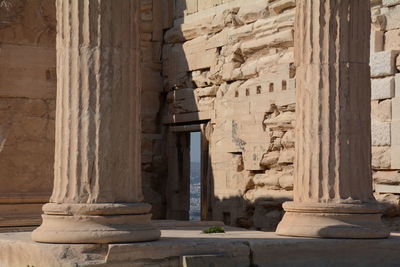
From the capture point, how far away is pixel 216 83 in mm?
18359

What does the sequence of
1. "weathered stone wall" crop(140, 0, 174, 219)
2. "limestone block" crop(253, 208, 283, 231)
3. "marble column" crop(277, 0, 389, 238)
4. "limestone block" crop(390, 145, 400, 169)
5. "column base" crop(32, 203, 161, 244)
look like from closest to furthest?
"column base" crop(32, 203, 161, 244)
"marble column" crop(277, 0, 389, 238)
"limestone block" crop(390, 145, 400, 169)
"limestone block" crop(253, 208, 283, 231)
"weathered stone wall" crop(140, 0, 174, 219)

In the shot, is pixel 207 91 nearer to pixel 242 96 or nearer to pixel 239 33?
pixel 242 96

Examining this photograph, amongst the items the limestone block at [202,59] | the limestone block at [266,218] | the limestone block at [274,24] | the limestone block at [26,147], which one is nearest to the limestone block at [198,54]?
the limestone block at [202,59]

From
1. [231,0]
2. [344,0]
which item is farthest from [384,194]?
[231,0]

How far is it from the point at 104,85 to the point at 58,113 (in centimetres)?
63

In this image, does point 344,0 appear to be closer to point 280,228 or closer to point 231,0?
point 280,228

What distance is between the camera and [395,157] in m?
14.4

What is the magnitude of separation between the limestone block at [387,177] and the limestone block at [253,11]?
162 inches

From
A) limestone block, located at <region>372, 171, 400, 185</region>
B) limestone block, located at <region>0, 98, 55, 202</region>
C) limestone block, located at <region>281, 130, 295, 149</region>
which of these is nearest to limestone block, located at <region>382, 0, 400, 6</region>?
limestone block, located at <region>372, 171, 400, 185</region>

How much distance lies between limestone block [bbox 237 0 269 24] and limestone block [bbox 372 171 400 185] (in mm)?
4119

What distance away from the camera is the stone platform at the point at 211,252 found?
9781 mm

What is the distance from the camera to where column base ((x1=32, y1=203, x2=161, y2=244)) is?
9938mm

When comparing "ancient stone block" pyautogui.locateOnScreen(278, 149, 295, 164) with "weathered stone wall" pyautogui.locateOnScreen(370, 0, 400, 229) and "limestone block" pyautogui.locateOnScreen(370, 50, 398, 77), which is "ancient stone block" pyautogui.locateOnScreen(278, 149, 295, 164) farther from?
"limestone block" pyautogui.locateOnScreen(370, 50, 398, 77)

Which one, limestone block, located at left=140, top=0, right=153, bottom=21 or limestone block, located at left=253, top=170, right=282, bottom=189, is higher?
limestone block, located at left=140, top=0, right=153, bottom=21
